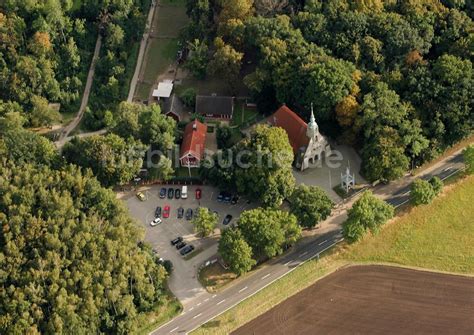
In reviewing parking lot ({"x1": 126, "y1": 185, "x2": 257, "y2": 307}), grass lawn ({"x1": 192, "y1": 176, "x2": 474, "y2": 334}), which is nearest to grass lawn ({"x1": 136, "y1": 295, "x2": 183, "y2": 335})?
parking lot ({"x1": 126, "y1": 185, "x2": 257, "y2": 307})

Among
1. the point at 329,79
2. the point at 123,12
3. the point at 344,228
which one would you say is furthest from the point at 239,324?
the point at 123,12

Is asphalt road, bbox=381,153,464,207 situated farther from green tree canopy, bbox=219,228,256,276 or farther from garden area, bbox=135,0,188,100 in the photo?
garden area, bbox=135,0,188,100

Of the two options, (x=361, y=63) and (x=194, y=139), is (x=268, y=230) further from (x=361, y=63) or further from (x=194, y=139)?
(x=361, y=63)

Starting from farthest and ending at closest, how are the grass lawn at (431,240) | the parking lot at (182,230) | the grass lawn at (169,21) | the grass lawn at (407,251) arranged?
the grass lawn at (169,21) < the grass lawn at (431,240) < the parking lot at (182,230) < the grass lawn at (407,251)

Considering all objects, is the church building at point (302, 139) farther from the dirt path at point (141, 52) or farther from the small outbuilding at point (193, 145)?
the dirt path at point (141, 52)

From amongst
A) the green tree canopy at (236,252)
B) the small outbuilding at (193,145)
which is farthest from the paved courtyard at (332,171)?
the green tree canopy at (236,252)

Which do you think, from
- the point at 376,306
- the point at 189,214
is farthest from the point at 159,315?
the point at 376,306
